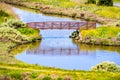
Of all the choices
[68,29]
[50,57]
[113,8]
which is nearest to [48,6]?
[113,8]

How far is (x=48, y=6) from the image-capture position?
4097 inches

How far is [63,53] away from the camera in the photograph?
7056cm

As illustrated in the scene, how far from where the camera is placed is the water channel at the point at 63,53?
64.4 m

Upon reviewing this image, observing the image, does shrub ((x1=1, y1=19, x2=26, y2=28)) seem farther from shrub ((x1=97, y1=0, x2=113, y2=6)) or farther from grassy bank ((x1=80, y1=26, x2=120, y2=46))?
shrub ((x1=97, y1=0, x2=113, y2=6))

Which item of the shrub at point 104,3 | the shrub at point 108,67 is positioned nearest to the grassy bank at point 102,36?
the shrub at point 108,67

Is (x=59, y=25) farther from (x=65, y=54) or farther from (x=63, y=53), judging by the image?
(x=65, y=54)

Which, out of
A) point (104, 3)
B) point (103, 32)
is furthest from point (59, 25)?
point (104, 3)

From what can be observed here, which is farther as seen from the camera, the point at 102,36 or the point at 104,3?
the point at 104,3

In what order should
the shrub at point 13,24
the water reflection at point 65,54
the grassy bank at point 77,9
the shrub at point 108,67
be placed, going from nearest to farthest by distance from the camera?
1. the shrub at point 108,67
2. the water reflection at point 65,54
3. the shrub at point 13,24
4. the grassy bank at point 77,9

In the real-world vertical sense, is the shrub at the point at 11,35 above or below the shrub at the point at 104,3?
below

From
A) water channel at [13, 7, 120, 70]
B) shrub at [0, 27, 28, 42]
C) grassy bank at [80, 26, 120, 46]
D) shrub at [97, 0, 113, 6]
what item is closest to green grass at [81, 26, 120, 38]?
grassy bank at [80, 26, 120, 46]

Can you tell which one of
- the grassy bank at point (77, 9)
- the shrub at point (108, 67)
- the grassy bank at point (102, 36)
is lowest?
the shrub at point (108, 67)

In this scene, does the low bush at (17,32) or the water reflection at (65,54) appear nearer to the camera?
the water reflection at (65,54)

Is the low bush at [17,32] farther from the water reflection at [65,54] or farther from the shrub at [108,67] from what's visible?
the shrub at [108,67]
